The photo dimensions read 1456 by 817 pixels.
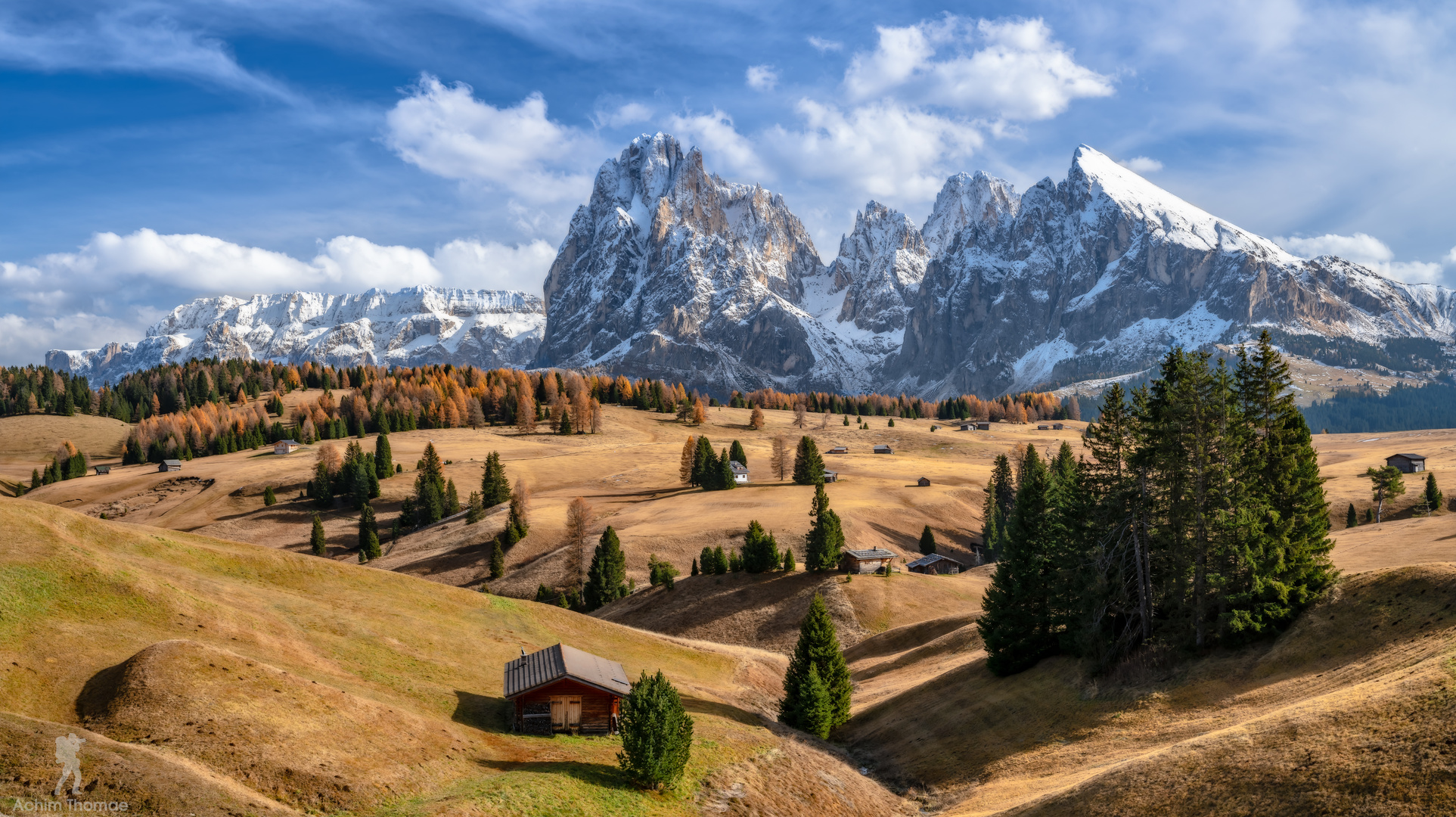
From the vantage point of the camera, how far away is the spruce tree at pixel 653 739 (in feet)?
99.6

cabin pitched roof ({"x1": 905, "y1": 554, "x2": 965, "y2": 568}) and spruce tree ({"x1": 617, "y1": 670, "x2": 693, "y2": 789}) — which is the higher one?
spruce tree ({"x1": 617, "y1": 670, "x2": 693, "y2": 789})

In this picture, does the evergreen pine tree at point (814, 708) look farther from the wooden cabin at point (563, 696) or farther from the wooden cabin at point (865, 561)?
the wooden cabin at point (865, 561)

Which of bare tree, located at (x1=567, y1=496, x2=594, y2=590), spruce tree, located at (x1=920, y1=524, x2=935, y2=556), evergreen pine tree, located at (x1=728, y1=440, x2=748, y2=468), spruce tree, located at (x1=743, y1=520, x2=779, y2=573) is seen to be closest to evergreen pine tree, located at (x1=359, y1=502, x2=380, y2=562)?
bare tree, located at (x1=567, y1=496, x2=594, y2=590)

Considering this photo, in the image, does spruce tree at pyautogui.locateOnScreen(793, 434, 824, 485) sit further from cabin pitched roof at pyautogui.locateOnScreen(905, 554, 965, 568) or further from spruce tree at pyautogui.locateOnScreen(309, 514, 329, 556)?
spruce tree at pyautogui.locateOnScreen(309, 514, 329, 556)

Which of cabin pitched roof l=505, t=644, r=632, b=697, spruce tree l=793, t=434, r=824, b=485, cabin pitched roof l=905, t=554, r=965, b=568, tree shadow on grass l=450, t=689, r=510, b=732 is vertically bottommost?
cabin pitched roof l=905, t=554, r=965, b=568

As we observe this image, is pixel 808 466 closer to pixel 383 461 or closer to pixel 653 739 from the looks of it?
pixel 383 461

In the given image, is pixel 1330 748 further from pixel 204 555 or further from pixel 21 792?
pixel 204 555

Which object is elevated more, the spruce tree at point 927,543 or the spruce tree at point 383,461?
the spruce tree at point 383,461

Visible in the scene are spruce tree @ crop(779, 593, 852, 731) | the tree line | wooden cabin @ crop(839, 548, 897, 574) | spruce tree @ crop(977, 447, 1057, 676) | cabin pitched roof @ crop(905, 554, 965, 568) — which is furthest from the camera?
cabin pitched roof @ crop(905, 554, 965, 568)

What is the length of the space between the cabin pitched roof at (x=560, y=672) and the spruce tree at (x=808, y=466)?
9405 cm

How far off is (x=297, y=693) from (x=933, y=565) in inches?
3022

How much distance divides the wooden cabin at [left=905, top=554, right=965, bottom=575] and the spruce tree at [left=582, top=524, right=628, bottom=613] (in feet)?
111

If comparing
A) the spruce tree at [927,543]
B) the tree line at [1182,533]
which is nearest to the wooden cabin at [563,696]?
the tree line at [1182,533]

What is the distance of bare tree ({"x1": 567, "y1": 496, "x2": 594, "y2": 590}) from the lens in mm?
91562
